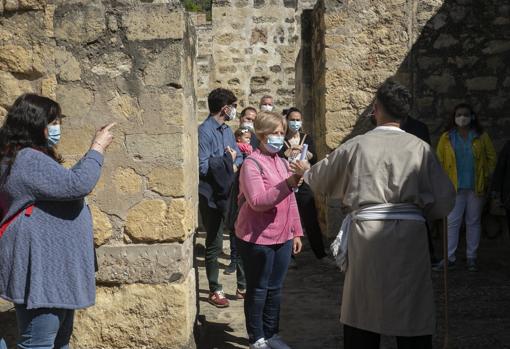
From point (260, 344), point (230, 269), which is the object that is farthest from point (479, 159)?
point (260, 344)

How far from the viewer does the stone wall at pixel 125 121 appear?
3.33 metres

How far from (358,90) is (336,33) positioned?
651 millimetres

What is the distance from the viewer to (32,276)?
97.8 inches

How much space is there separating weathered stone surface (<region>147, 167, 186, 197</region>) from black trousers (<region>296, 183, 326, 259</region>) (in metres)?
1.87

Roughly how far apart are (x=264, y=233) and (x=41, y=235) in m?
1.32

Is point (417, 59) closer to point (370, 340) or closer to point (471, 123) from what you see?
point (471, 123)

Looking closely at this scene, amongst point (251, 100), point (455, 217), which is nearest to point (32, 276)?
point (455, 217)

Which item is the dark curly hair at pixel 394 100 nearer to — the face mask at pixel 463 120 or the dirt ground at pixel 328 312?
the dirt ground at pixel 328 312

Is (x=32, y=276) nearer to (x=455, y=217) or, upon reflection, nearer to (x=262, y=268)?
(x=262, y=268)

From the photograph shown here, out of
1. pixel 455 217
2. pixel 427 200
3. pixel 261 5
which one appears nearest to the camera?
pixel 427 200

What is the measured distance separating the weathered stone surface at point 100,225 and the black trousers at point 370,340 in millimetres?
1397

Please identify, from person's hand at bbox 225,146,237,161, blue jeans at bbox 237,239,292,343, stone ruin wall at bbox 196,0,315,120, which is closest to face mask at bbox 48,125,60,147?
blue jeans at bbox 237,239,292,343

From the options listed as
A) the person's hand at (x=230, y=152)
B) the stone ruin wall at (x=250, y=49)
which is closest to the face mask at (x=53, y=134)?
the person's hand at (x=230, y=152)

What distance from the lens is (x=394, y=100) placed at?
9.61 ft
